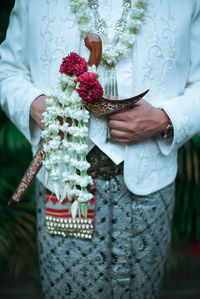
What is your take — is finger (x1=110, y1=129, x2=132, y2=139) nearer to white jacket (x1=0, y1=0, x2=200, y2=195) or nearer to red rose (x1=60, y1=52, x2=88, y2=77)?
white jacket (x1=0, y1=0, x2=200, y2=195)

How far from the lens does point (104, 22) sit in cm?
96

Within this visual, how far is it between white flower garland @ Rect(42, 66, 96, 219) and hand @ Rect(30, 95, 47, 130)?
0.41 feet

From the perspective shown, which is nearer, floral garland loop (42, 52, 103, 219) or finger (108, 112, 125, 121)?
floral garland loop (42, 52, 103, 219)

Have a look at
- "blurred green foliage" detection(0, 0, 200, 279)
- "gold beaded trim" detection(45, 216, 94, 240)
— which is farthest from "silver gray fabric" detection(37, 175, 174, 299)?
"blurred green foliage" detection(0, 0, 200, 279)

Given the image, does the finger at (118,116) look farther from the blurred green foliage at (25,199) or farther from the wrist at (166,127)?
the blurred green foliage at (25,199)

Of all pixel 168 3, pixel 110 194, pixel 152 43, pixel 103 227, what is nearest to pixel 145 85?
pixel 152 43

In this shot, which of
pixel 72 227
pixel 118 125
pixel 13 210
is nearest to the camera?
pixel 118 125

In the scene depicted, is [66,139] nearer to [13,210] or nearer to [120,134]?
[120,134]

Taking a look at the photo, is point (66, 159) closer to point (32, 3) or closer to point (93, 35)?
point (93, 35)

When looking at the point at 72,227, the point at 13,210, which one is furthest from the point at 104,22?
the point at 13,210

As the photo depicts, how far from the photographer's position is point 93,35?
881 millimetres

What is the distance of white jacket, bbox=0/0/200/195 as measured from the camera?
3.20 feet

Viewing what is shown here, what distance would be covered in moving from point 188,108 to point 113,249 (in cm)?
53

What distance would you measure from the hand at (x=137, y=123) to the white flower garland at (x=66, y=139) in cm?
13
